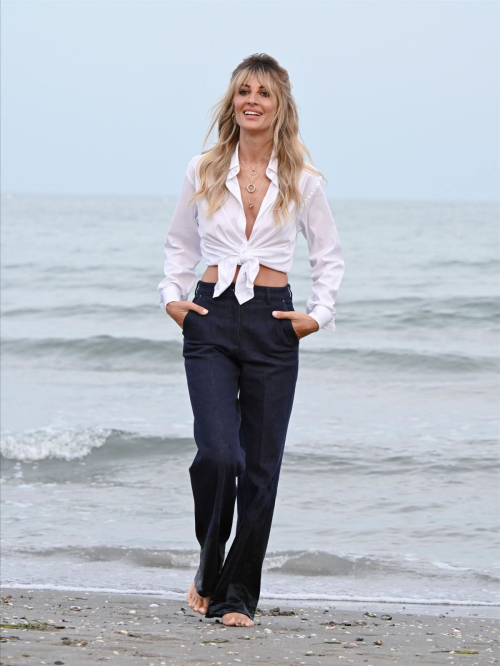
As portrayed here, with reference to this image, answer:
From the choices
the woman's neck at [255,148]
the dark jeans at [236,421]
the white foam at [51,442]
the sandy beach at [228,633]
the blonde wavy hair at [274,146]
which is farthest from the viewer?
the white foam at [51,442]

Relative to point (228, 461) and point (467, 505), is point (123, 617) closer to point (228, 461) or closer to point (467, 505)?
point (228, 461)

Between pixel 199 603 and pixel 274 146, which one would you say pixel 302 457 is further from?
pixel 274 146

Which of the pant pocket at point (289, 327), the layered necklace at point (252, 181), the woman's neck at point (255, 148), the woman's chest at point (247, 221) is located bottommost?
the pant pocket at point (289, 327)

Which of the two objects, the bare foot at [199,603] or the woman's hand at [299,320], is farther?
the bare foot at [199,603]

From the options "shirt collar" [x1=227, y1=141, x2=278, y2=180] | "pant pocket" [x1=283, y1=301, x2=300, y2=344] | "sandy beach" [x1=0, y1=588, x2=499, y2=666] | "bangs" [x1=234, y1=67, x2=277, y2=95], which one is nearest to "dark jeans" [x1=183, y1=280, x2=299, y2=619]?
"pant pocket" [x1=283, y1=301, x2=300, y2=344]

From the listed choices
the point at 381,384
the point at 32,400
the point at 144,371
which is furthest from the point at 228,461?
the point at 144,371

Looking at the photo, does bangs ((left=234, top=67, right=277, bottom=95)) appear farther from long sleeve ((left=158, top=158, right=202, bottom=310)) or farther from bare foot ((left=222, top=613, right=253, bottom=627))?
bare foot ((left=222, top=613, right=253, bottom=627))

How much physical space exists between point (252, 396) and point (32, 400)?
8.03 meters

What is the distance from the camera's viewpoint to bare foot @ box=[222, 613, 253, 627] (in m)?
3.73

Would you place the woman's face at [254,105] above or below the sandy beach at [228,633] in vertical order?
above

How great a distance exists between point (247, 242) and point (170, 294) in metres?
0.41

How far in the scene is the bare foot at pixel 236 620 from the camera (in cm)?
373

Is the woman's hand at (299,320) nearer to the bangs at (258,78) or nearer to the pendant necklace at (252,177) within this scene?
the pendant necklace at (252,177)

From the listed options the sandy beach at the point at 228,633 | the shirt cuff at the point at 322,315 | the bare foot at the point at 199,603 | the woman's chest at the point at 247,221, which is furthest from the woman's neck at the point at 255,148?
the sandy beach at the point at 228,633
